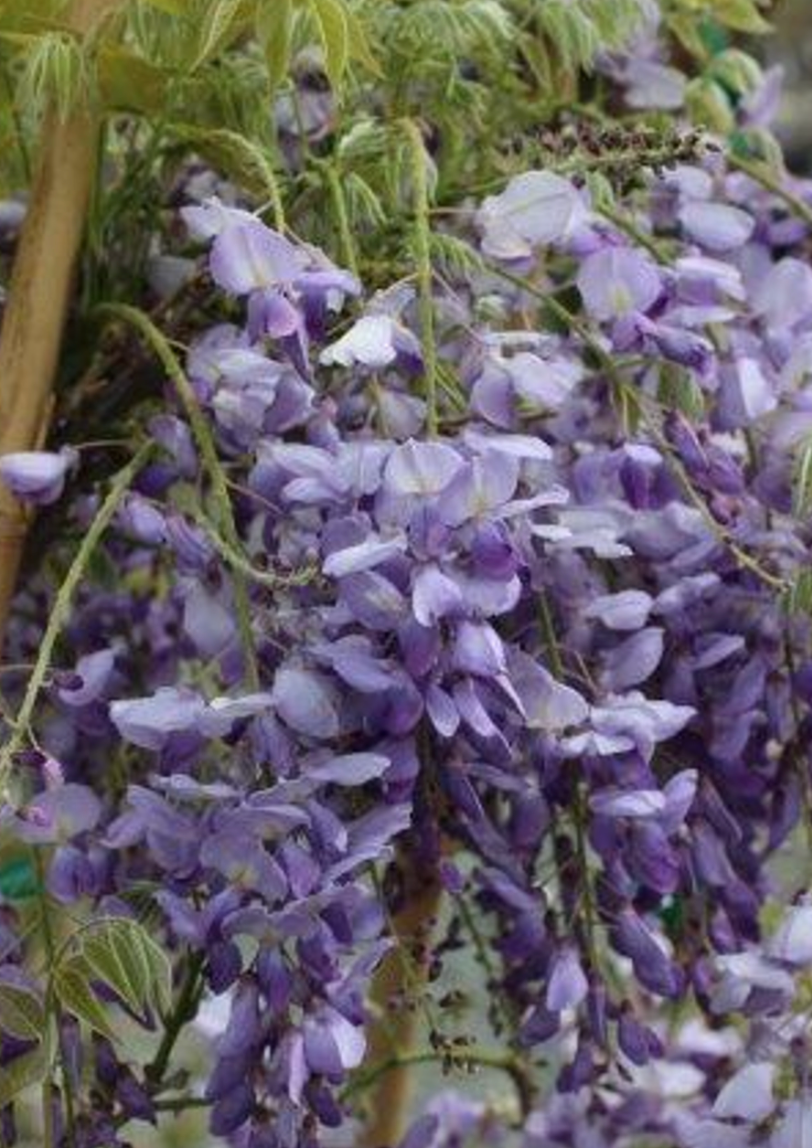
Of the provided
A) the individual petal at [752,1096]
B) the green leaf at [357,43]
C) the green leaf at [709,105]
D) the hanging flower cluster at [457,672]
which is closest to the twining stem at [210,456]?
the hanging flower cluster at [457,672]

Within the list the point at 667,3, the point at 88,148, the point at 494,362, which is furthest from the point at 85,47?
the point at 667,3

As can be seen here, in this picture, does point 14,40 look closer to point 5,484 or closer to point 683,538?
point 5,484

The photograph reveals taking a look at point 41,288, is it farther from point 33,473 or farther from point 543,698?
point 543,698

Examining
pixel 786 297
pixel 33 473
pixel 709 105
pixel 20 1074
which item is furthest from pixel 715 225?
pixel 20 1074

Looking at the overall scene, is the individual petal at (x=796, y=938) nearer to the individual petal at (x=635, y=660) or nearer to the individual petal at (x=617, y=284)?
the individual petal at (x=635, y=660)

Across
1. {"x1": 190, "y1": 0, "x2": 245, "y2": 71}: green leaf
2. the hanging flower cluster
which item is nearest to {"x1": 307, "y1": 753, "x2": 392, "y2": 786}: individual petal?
the hanging flower cluster

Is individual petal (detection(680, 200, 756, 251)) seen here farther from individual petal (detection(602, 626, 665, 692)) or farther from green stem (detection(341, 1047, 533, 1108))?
green stem (detection(341, 1047, 533, 1108))
